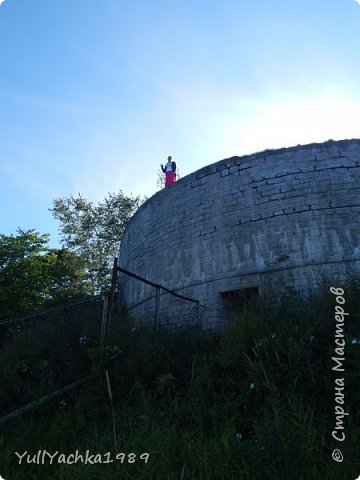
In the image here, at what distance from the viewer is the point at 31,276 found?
1271cm

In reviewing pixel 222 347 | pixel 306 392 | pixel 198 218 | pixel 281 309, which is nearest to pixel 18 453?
pixel 222 347

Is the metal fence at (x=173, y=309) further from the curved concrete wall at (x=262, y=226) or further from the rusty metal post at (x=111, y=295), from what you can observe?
the rusty metal post at (x=111, y=295)

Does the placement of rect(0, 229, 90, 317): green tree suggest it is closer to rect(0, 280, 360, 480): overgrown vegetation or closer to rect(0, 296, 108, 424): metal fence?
rect(0, 296, 108, 424): metal fence

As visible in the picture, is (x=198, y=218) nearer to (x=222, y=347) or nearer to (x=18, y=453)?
(x=222, y=347)

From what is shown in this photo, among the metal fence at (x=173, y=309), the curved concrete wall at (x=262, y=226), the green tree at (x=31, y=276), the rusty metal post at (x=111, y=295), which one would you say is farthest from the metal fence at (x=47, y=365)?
the green tree at (x=31, y=276)

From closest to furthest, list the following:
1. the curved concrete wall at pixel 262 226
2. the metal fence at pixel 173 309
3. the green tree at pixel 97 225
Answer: the curved concrete wall at pixel 262 226 < the metal fence at pixel 173 309 < the green tree at pixel 97 225

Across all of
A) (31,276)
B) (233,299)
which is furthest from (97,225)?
(233,299)

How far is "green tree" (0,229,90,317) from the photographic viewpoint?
11828 mm

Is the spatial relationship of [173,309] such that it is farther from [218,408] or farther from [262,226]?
[218,408]

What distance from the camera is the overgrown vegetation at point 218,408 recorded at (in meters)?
2.49

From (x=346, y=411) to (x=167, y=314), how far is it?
15.9ft

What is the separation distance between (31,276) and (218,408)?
11.0 meters

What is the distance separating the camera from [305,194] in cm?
661

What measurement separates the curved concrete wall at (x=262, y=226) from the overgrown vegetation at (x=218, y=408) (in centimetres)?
151
